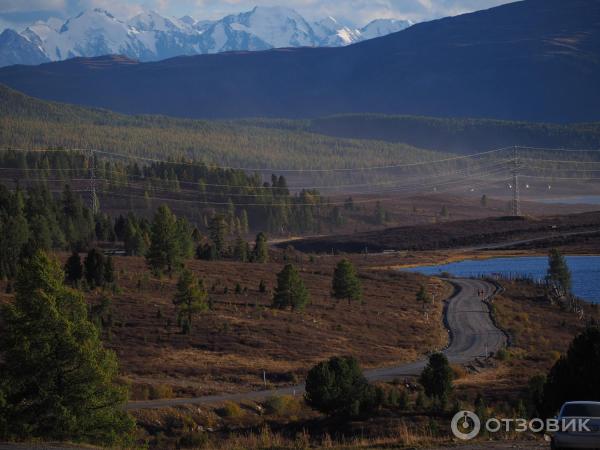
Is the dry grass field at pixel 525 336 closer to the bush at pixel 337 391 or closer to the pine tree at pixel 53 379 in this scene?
the bush at pixel 337 391

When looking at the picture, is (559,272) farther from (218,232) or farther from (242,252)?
(218,232)

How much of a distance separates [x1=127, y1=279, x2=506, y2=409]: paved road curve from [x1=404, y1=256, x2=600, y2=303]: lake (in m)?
11.9

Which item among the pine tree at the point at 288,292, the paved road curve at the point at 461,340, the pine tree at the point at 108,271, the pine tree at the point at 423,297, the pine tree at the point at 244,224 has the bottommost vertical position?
the paved road curve at the point at 461,340

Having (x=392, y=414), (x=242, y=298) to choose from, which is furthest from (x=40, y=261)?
(x=242, y=298)

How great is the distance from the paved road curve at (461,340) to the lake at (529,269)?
1192 cm

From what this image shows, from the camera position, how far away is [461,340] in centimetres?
6328

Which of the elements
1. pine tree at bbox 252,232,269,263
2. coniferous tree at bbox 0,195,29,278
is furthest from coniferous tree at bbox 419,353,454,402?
pine tree at bbox 252,232,269,263

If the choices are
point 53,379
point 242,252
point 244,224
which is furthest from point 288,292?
point 244,224

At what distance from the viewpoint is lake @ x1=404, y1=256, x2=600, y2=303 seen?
103125 millimetres

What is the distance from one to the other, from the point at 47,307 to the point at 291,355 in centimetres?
2669

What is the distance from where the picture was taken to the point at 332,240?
157250mm

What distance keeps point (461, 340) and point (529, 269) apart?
5834 centimetres

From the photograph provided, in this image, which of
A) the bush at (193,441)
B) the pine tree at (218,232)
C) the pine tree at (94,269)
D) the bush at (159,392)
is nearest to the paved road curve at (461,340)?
the bush at (159,392)

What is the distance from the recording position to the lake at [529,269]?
338 feet
